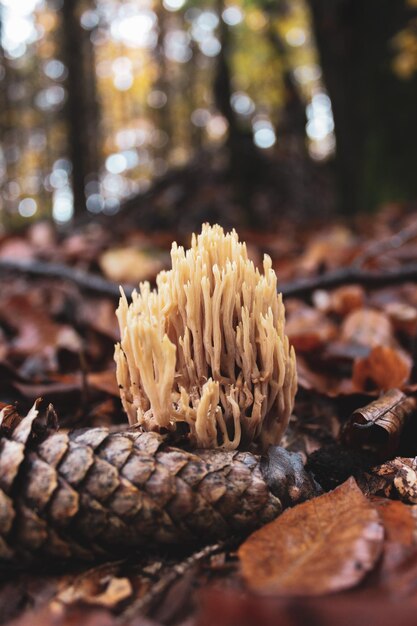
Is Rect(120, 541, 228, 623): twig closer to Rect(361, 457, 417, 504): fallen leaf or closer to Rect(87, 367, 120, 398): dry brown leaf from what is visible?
Rect(361, 457, 417, 504): fallen leaf

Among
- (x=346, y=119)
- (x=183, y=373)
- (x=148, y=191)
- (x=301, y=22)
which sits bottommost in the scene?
(x=183, y=373)

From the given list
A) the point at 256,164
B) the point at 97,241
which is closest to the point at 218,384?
the point at 97,241

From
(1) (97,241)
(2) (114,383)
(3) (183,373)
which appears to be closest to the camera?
(3) (183,373)

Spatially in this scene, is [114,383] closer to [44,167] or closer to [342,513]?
[342,513]

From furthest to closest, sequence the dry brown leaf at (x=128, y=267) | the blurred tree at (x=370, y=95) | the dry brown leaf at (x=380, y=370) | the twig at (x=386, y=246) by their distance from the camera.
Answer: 1. the blurred tree at (x=370, y=95)
2. the dry brown leaf at (x=128, y=267)
3. the twig at (x=386, y=246)
4. the dry brown leaf at (x=380, y=370)

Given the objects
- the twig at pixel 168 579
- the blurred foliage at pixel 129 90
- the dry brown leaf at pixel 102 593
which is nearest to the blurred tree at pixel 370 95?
the blurred foliage at pixel 129 90

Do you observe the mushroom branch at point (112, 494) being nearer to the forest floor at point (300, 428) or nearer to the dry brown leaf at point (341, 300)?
the forest floor at point (300, 428)
